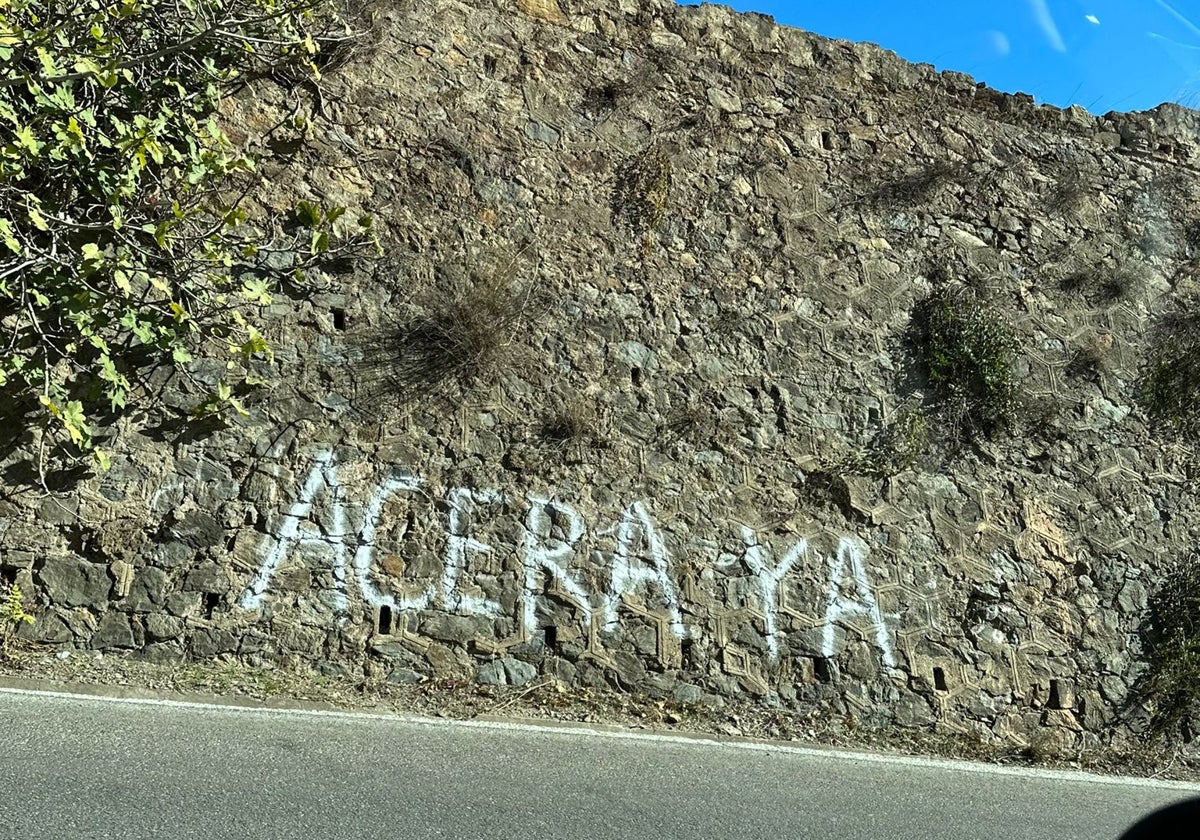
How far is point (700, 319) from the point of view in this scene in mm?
7055

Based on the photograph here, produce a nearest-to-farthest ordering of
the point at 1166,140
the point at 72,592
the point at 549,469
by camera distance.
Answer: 1. the point at 72,592
2. the point at 549,469
3. the point at 1166,140

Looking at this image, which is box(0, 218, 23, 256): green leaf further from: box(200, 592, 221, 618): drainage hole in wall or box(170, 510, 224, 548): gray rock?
box(200, 592, 221, 618): drainage hole in wall

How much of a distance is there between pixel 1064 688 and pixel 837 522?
7.11ft

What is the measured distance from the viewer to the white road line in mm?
4656

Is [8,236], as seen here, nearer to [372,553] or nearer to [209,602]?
[209,602]

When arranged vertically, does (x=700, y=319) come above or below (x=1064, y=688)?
above

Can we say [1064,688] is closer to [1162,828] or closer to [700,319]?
[700,319]

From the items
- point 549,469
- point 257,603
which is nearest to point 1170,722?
point 549,469

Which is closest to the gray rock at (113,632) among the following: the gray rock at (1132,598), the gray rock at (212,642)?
the gray rock at (212,642)

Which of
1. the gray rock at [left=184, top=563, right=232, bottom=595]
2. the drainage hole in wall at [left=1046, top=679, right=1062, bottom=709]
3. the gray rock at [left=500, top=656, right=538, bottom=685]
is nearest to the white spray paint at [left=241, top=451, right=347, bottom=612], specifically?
the gray rock at [left=184, top=563, right=232, bottom=595]

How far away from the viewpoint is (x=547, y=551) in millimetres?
5969

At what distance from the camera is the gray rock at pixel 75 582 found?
5.12 m

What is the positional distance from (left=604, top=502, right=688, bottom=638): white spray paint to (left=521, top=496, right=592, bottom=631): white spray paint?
0.20 m

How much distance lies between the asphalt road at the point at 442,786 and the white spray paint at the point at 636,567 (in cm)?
88
